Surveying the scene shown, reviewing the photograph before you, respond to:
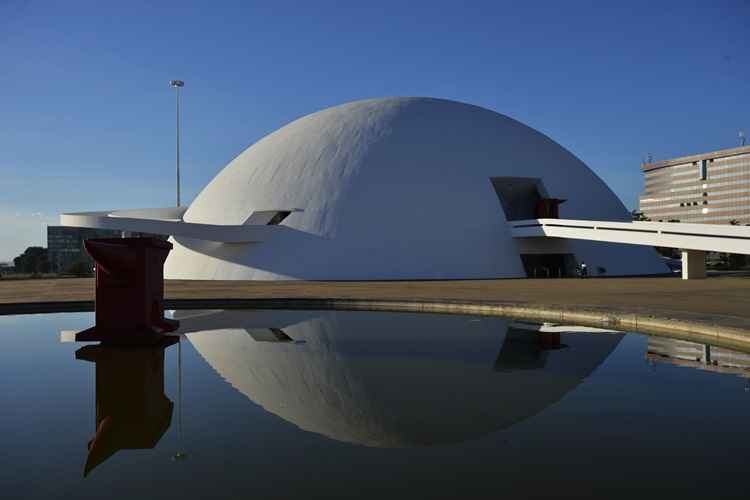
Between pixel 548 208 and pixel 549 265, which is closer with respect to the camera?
pixel 548 208

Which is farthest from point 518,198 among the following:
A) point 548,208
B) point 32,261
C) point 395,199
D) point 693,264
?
point 32,261

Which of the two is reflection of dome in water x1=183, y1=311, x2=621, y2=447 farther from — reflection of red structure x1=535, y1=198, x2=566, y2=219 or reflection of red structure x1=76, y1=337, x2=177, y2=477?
reflection of red structure x1=535, y1=198, x2=566, y2=219

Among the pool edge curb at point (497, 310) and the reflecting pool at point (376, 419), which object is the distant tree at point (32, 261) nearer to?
the pool edge curb at point (497, 310)

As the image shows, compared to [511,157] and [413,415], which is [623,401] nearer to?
[413,415]

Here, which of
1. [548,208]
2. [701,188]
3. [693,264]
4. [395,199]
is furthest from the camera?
[701,188]

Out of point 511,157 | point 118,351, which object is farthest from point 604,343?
point 511,157

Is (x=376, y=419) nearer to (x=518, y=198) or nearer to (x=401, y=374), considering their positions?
(x=401, y=374)

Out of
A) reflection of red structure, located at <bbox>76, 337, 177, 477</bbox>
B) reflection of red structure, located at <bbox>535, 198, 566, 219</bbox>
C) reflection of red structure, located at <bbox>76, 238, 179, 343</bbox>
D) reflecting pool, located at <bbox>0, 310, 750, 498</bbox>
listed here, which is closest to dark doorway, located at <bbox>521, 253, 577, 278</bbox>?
reflection of red structure, located at <bbox>535, 198, 566, 219</bbox>

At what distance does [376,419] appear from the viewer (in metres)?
5.63

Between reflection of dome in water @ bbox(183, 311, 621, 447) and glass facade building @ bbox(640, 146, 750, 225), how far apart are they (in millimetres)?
133247

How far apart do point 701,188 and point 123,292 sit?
160 m

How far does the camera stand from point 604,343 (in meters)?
9.80

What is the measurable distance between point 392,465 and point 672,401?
346 cm

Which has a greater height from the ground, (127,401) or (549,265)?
(549,265)
